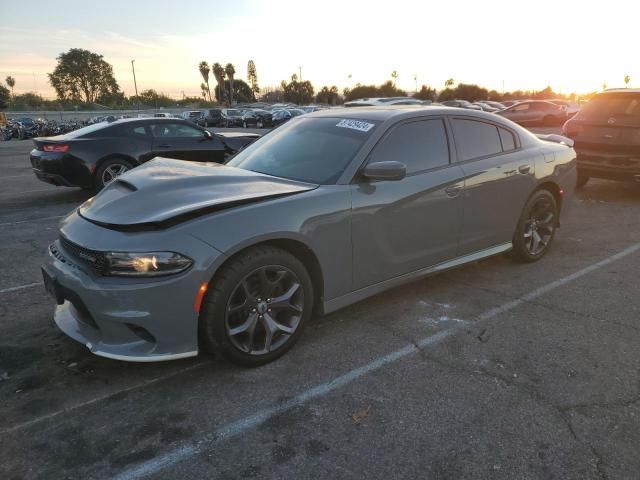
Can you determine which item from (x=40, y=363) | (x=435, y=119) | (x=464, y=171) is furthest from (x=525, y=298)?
(x=40, y=363)

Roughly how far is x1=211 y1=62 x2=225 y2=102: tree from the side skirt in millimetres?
120877

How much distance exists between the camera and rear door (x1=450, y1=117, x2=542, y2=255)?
410cm

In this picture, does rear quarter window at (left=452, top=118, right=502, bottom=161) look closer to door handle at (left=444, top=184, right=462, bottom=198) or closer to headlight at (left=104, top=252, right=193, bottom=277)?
door handle at (left=444, top=184, right=462, bottom=198)

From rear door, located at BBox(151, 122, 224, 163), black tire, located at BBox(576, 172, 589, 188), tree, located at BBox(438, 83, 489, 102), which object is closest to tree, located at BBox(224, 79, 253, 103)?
tree, located at BBox(438, 83, 489, 102)

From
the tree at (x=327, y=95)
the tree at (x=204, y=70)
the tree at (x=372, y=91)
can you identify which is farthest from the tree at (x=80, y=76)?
the tree at (x=372, y=91)

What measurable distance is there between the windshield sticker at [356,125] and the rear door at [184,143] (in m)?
5.98

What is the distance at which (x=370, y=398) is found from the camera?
2.73 meters

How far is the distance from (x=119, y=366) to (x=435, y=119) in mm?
2977

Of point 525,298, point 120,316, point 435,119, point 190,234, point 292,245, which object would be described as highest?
point 435,119

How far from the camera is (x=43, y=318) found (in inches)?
147

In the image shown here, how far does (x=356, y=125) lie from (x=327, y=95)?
300ft

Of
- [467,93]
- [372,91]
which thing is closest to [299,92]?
[372,91]

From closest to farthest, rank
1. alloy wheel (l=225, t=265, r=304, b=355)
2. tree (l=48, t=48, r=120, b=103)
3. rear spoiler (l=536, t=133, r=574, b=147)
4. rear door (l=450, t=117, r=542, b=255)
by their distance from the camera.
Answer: alloy wheel (l=225, t=265, r=304, b=355) < rear door (l=450, t=117, r=542, b=255) < rear spoiler (l=536, t=133, r=574, b=147) < tree (l=48, t=48, r=120, b=103)

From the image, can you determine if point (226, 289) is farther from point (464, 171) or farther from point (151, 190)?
point (464, 171)
